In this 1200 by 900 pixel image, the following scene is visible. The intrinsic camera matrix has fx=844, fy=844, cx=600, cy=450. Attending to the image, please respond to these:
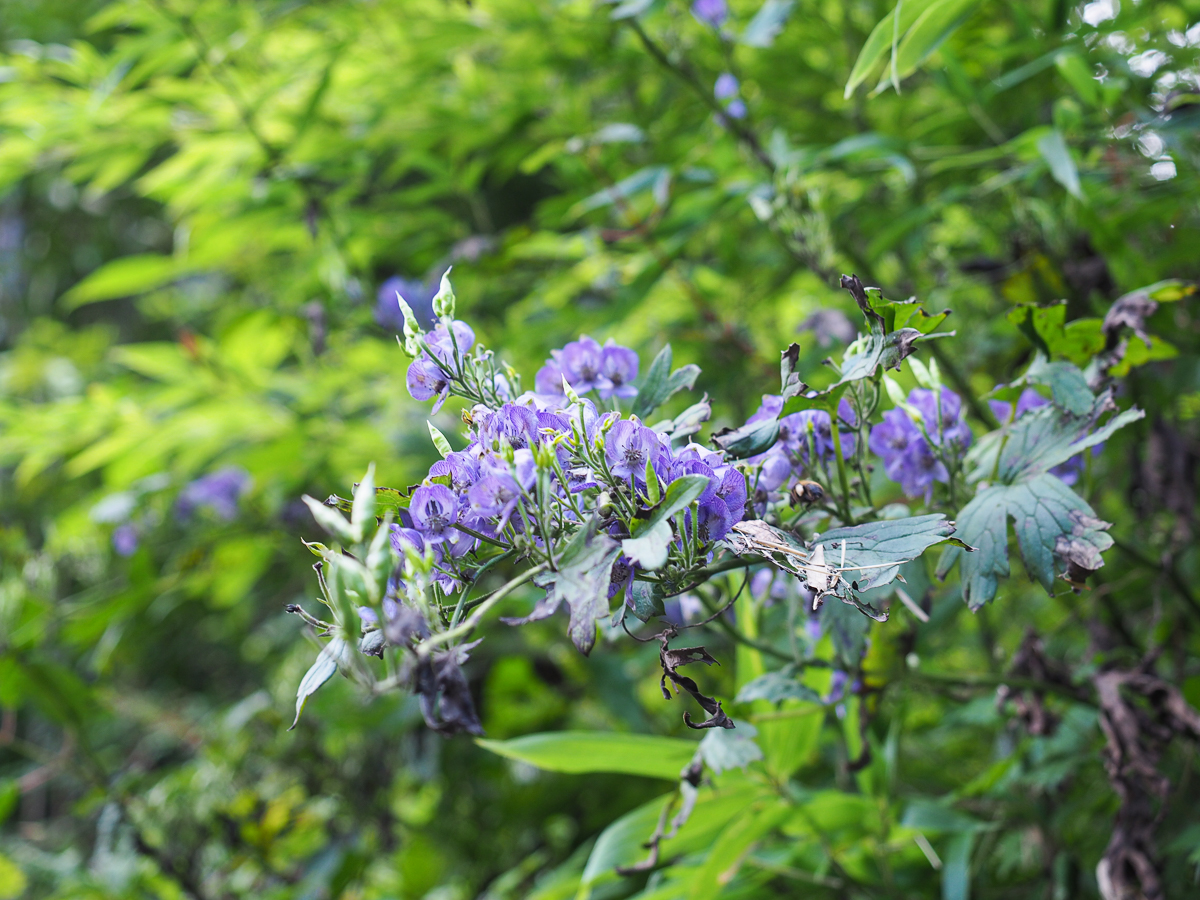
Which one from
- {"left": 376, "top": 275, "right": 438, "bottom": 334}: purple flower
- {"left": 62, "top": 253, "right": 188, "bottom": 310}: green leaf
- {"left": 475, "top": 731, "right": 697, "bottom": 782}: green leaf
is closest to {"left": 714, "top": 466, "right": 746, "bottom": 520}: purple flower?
{"left": 475, "top": 731, "right": 697, "bottom": 782}: green leaf

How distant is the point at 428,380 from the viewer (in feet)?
2.02

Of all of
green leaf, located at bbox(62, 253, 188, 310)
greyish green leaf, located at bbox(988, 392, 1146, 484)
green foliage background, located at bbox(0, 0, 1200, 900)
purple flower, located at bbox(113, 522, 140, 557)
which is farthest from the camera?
purple flower, located at bbox(113, 522, 140, 557)

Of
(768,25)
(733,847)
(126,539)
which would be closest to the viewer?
(733,847)

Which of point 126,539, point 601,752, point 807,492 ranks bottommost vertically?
point 126,539

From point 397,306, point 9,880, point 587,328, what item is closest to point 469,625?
point 587,328

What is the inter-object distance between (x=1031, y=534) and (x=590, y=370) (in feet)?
1.16

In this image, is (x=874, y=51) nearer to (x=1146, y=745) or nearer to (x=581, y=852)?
(x=1146, y=745)

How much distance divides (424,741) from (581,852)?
0.65 m

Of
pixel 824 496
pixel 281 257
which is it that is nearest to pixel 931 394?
pixel 824 496

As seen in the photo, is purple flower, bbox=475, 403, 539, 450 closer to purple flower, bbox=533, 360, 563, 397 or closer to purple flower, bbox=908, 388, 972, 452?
purple flower, bbox=533, 360, 563, 397

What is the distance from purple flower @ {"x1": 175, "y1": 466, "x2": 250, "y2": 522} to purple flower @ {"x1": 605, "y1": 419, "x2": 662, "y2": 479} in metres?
1.65

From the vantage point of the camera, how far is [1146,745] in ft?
2.67

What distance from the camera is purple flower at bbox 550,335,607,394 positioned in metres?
0.69

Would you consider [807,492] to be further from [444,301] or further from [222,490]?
[222,490]
